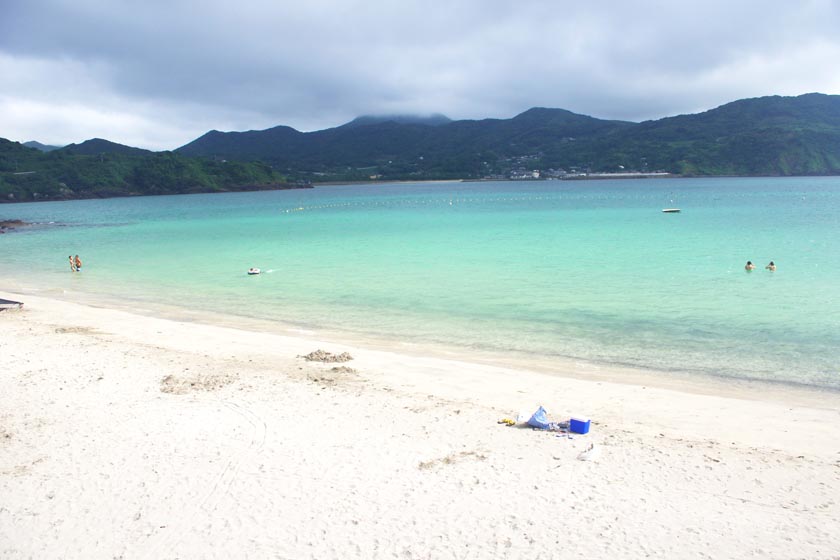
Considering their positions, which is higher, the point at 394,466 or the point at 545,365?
the point at 394,466

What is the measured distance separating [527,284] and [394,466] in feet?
54.4

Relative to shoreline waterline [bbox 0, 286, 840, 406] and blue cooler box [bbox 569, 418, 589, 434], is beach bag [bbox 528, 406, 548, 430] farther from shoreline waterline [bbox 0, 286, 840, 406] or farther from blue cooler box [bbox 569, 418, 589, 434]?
shoreline waterline [bbox 0, 286, 840, 406]

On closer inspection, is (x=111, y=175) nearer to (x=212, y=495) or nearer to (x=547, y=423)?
(x=212, y=495)

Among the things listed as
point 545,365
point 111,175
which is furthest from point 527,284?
point 111,175

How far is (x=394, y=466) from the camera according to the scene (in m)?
7.26

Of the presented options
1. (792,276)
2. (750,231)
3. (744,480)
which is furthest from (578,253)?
(744,480)

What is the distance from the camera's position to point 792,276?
77.2 feet

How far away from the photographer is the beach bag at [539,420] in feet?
27.8

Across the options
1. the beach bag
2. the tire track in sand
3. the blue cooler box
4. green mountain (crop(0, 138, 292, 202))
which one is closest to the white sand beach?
the tire track in sand

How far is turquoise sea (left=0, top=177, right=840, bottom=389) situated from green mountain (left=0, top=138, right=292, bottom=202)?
101 m

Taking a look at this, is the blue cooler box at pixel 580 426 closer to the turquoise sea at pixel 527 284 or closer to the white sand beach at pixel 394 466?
the white sand beach at pixel 394 466

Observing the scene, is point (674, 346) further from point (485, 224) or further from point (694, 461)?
point (485, 224)

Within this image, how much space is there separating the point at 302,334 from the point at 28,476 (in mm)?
9287

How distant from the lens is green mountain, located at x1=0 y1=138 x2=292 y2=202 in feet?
438
